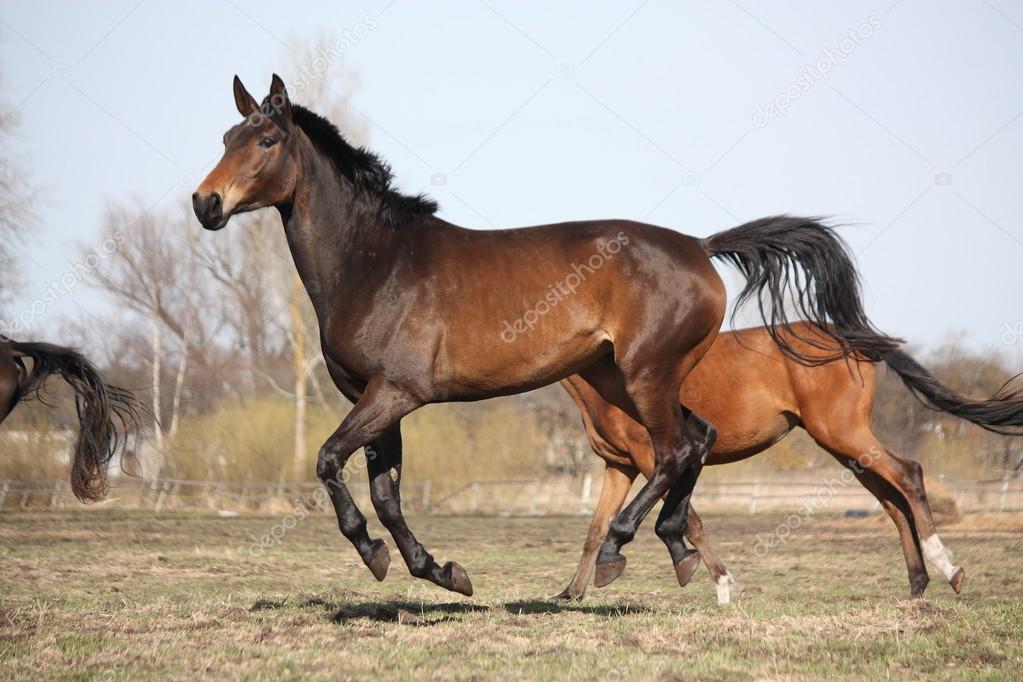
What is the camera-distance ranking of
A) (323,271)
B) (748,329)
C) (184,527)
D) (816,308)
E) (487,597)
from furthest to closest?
(184,527), (748,329), (487,597), (816,308), (323,271)

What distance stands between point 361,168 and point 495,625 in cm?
294

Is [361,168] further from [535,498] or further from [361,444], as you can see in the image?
[535,498]

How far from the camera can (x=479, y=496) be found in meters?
35.1

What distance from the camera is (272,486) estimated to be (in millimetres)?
31859

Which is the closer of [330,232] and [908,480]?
[330,232]

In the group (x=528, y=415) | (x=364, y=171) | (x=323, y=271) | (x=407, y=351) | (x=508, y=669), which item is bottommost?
(x=508, y=669)

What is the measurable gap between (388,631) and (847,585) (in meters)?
6.33

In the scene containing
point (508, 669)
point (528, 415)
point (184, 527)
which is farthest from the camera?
point (528, 415)

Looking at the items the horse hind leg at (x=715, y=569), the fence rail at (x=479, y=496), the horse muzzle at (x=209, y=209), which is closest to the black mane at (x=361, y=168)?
the horse muzzle at (x=209, y=209)

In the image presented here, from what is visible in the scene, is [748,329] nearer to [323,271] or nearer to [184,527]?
[323,271]

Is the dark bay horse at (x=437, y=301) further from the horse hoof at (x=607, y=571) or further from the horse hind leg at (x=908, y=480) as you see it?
the horse hind leg at (x=908, y=480)

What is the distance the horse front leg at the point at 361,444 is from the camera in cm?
609

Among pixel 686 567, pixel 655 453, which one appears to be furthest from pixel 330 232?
pixel 686 567

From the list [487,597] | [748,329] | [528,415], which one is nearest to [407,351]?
[487,597]
